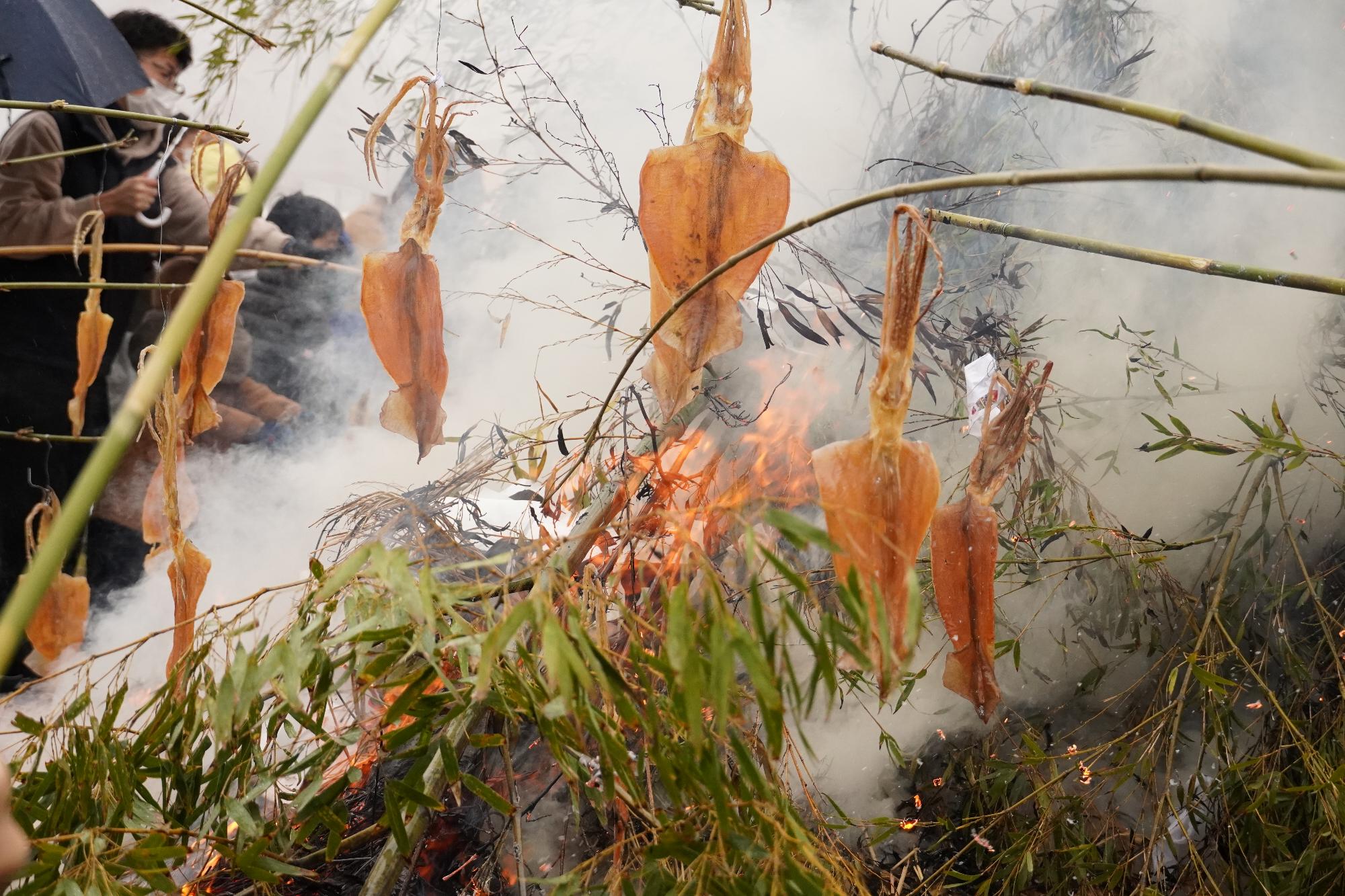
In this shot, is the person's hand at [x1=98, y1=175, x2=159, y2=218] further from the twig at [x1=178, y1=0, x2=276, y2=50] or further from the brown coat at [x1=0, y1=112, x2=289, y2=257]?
the twig at [x1=178, y1=0, x2=276, y2=50]

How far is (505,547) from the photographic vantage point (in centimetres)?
136

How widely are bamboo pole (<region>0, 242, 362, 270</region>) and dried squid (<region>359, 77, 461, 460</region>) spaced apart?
12.7 inches

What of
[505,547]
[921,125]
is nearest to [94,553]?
[505,547]

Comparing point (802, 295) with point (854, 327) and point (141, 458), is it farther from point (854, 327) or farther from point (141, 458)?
point (141, 458)

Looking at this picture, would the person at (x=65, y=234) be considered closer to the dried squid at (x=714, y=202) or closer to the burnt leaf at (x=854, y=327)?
the dried squid at (x=714, y=202)

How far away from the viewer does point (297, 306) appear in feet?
4.56

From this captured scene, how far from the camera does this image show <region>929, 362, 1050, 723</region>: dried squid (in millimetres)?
864

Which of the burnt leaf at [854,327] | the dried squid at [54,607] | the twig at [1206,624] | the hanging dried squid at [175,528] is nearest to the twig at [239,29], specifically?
the hanging dried squid at [175,528]

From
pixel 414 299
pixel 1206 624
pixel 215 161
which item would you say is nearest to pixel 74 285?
pixel 215 161

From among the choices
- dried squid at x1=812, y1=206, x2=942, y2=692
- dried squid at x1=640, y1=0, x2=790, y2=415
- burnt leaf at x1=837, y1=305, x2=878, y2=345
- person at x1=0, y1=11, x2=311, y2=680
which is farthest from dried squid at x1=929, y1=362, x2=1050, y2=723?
person at x1=0, y1=11, x2=311, y2=680

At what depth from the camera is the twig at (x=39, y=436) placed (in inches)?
46.9

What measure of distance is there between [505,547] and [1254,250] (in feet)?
4.59

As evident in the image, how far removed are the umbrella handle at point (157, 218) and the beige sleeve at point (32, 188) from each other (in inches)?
3.1

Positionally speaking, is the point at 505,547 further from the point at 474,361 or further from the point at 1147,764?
the point at 1147,764
